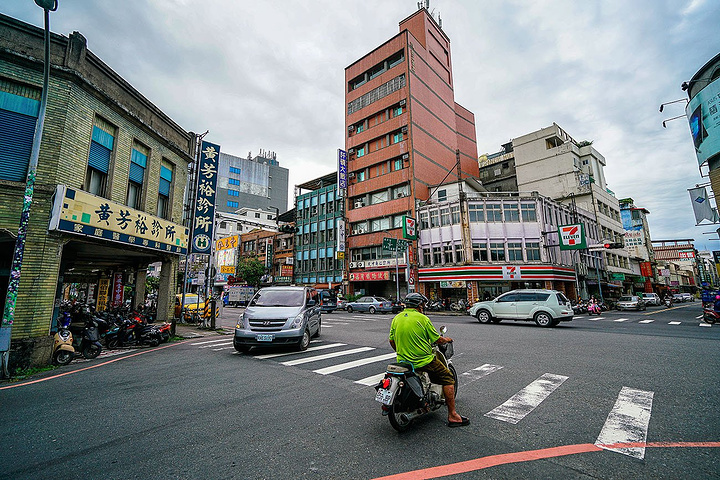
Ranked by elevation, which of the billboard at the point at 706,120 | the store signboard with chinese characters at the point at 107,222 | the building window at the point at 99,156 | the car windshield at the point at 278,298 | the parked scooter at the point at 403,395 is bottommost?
the parked scooter at the point at 403,395

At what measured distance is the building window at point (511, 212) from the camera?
104 ft

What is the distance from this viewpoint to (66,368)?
808 cm

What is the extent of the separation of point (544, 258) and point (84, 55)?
112 feet

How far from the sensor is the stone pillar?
13961 millimetres

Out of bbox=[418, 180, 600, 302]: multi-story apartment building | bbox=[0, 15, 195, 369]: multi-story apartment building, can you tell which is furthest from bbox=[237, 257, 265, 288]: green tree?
bbox=[0, 15, 195, 369]: multi-story apartment building

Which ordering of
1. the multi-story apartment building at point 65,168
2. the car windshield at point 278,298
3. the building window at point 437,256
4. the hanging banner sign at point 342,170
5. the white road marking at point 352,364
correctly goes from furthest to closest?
1. the hanging banner sign at point 342,170
2. the building window at point 437,256
3. the car windshield at point 278,298
4. the multi-story apartment building at point 65,168
5. the white road marking at point 352,364

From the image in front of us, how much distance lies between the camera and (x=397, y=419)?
152 inches

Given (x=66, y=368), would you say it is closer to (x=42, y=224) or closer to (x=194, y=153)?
(x=42, y=224)

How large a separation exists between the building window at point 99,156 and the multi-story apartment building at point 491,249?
91.4 ft

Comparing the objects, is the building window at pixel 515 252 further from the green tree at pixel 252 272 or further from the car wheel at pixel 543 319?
the green tree at pixel 252 272

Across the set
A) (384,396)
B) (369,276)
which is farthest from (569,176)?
(384,396)

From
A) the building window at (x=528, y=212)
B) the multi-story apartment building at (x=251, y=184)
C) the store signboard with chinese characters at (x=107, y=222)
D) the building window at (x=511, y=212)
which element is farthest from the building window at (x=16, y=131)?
the multi-story apartment building at (x=251, y=184)

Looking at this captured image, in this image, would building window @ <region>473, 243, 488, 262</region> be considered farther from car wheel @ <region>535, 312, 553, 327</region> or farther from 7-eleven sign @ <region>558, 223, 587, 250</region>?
car wheel @ <region>535, 312, 553, 327</region>

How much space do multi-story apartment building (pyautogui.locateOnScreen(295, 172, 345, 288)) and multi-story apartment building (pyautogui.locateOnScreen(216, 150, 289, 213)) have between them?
26036 millimetres
